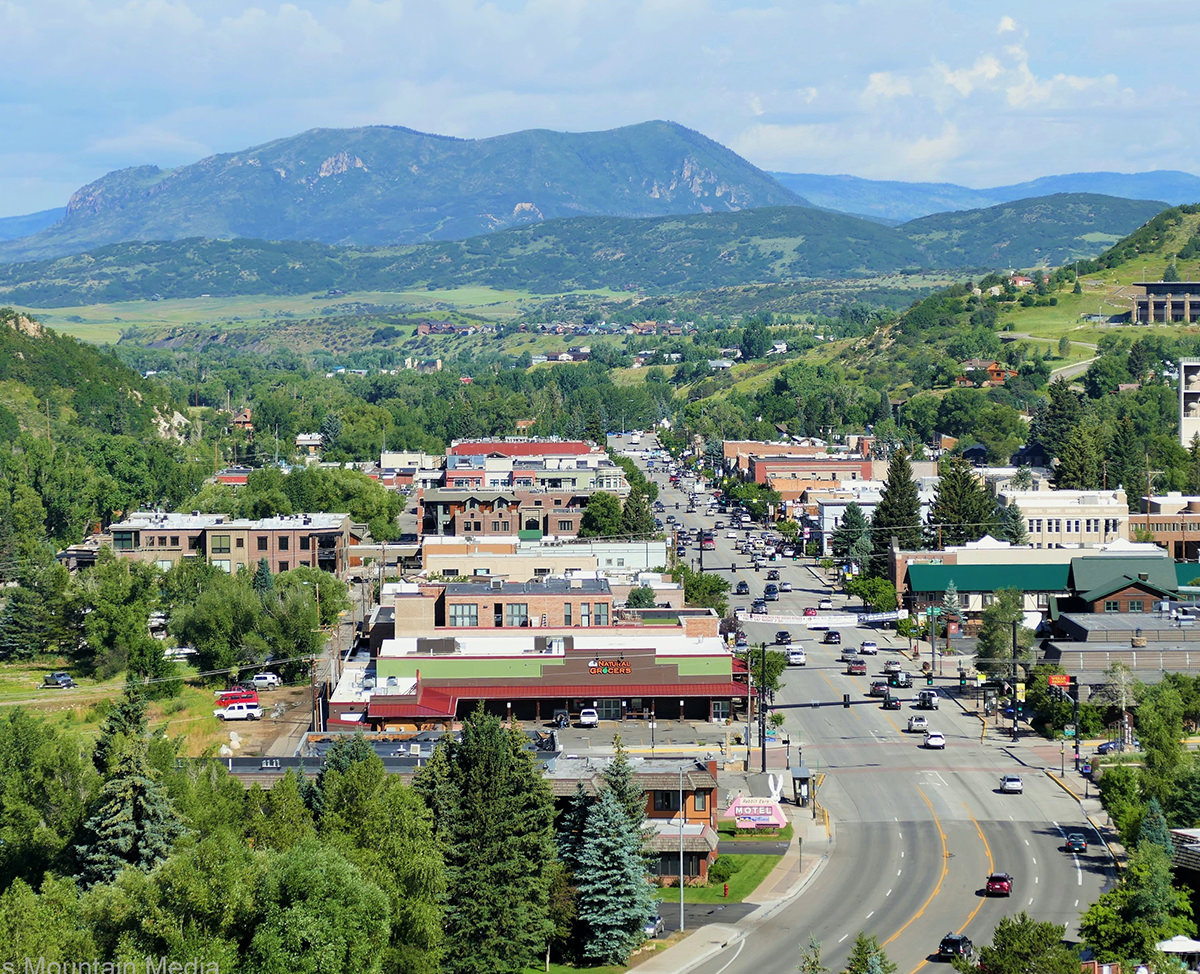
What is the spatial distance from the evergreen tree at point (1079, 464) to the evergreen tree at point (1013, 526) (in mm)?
24884

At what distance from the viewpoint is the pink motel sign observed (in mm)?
74812

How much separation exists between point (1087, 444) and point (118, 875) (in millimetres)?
131689

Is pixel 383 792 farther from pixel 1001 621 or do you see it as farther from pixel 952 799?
pixel 1001 621

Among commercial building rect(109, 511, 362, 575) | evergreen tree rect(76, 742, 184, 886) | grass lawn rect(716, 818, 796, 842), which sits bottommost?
grass lawn rect(716, 818, 796, 842)

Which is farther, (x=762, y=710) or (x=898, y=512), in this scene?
(x=898, y=512)

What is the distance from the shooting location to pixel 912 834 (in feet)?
245

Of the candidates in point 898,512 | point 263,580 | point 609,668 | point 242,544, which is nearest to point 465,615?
point 609,668

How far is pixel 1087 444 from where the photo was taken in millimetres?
173250

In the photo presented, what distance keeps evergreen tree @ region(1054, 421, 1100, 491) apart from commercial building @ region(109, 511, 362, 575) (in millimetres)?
68725

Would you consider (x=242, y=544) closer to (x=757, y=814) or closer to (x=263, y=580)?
(x=263, y=580)

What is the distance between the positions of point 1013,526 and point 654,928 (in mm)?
85870

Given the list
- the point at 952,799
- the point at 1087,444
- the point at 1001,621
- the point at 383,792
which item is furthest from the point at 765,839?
the point at 1087,444

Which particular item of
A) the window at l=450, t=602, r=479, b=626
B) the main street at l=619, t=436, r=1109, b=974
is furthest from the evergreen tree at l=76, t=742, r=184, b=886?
the window at l=450, t=602, r=479, b=626

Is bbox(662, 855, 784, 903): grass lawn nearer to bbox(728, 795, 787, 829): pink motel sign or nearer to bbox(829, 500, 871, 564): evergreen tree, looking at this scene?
bbox(728, 795, 787, 829): pink motel sign
